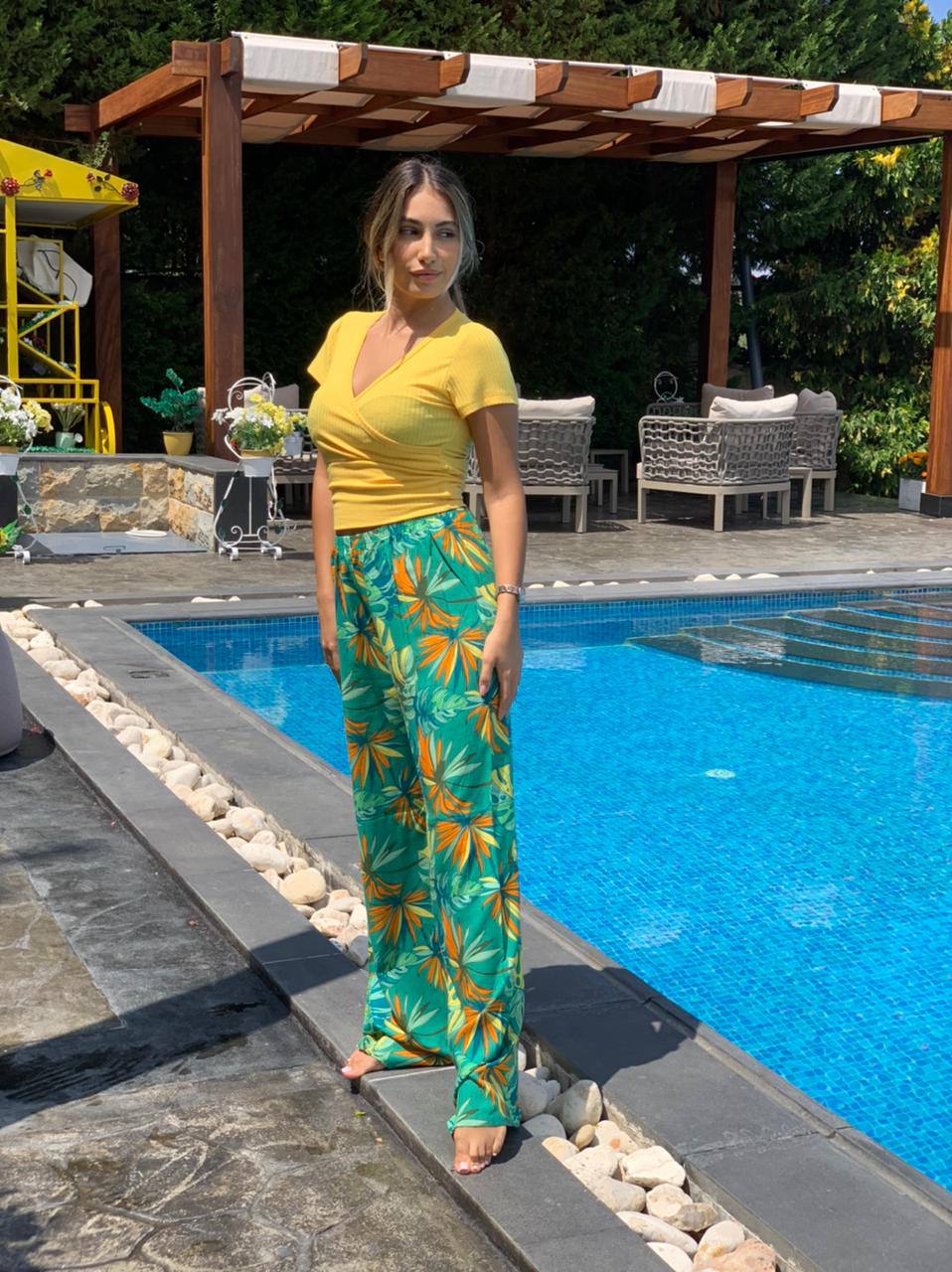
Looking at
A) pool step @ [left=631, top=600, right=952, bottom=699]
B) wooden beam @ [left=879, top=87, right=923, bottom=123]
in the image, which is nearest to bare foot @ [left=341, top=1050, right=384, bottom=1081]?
pool step @ [left=631, top=600, right=952, bottom=699]

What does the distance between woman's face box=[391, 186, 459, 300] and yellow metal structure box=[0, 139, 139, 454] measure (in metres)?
9.28

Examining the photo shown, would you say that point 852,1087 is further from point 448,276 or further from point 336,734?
point 336,734

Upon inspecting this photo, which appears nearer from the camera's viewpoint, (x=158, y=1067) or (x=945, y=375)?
(x=158, y=1067)

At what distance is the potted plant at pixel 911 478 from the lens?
13.4 m

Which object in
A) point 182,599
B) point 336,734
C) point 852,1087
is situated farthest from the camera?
point 182,599

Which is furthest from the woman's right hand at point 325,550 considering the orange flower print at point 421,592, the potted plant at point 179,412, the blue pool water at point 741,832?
the potted plant at point 179,412

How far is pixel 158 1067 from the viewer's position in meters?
2.76

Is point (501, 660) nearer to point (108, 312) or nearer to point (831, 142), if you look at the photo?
point (108, 312)

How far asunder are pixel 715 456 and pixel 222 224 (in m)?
3.88

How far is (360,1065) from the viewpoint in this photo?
2.69m

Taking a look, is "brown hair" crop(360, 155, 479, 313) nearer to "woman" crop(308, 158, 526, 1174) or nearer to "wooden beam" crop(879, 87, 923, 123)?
"woman" crop(308, 158, 526, 1174)

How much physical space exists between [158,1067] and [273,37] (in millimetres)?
8436

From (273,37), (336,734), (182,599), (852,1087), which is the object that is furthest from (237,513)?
(852,1087)

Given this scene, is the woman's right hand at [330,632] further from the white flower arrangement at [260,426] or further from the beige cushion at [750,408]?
the beige cushion at [750,408]
